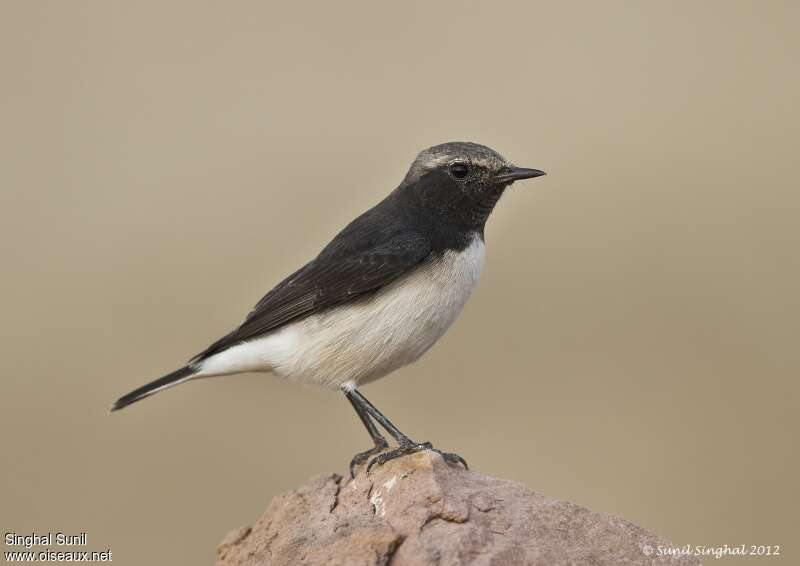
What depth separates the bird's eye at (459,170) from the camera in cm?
660

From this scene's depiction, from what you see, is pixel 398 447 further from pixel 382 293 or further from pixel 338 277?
pixel 338 277

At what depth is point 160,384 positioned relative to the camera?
6957 mm

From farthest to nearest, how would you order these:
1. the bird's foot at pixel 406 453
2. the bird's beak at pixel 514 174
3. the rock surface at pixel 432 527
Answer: the bird's beak at pixel 514 174 < the bird's foot at pixel 406 453 < the rock surface at pixel 432 527

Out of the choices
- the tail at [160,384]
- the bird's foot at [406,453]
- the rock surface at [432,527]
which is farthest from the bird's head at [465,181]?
the tail at [160,384]

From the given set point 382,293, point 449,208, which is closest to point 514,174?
point 449,208

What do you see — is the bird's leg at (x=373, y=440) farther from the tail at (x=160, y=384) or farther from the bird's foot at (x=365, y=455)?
the tail at (x=160, y=384)

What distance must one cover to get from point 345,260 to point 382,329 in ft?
1.91

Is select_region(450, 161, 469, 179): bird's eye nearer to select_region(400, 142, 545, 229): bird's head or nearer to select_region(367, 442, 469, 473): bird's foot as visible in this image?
select_region(400, 142, 545, 229): bird's head

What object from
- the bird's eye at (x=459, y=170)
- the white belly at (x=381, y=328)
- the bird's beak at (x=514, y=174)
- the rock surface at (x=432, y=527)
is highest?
the bird's eye at (x=459, y=170)

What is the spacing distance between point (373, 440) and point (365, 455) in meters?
0.31

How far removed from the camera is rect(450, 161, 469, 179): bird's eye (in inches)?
260

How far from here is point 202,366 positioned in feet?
22.8

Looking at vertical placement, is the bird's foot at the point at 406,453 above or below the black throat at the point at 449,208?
below

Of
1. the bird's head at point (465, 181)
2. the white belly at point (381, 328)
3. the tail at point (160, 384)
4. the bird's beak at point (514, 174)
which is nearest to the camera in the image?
the white belly at point (381, 328)
